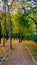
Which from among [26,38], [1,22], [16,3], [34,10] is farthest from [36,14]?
[26,38]

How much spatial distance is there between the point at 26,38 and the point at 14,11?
27634 mm

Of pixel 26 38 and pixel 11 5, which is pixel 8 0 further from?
pixel 26 38

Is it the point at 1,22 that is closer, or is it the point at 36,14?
the point at 36,14

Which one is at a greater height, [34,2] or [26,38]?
[34,2]

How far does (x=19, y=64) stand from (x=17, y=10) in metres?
12.1

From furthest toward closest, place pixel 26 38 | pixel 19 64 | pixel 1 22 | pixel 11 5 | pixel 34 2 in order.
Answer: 1. pixel 26 38
2. pixel 1 22
3. pixel 11 5
4. pixel 34 2
5. pixel 19 64

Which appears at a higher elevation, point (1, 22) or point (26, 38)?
point (1, 22)

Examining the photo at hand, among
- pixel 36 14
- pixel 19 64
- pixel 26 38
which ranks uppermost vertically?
pixel 36 14

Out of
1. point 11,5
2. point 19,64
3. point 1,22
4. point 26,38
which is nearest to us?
point 19,64

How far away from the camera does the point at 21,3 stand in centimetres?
2255

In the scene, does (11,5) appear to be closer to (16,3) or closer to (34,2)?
(16,3)

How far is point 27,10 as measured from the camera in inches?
864

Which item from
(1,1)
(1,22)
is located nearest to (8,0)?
(1,1)

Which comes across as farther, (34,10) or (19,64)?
(34,10)
